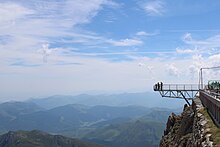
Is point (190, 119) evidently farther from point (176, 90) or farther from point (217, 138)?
point (176, 90)

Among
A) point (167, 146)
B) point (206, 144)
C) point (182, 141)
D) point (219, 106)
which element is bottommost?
→ point (167, 146)

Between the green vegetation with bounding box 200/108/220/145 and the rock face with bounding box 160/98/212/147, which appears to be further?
the rock face with bounding box 160/98/212/147

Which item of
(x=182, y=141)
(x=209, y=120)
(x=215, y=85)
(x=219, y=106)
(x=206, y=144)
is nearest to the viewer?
(x=206, y=144)

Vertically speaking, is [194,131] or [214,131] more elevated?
[214,131]

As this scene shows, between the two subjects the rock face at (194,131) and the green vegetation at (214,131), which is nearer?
the green vegetation at (214,131)

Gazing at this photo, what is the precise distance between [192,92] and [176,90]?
4036 mm

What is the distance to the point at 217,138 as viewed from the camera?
791 inches

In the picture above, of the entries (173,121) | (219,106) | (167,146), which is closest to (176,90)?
(173,121)

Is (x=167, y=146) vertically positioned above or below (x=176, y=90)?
below

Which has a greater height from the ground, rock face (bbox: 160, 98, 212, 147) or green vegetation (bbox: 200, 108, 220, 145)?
green vegetation (bbox: 200, 108, 220, 145)

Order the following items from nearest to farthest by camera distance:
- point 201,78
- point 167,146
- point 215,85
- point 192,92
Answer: point 167,146, point 215,85, point 201,78, point 192,92

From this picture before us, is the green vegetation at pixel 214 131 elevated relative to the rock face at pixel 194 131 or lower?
elevated

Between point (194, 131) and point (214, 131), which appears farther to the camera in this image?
point (194, 131)

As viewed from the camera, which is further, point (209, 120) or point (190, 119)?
point (190, 119)
